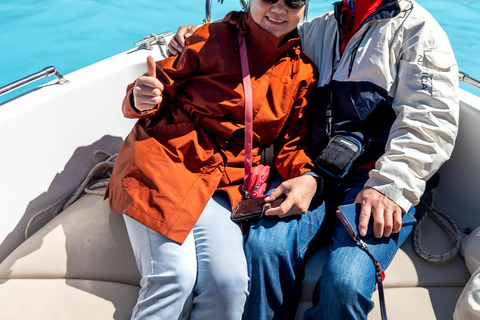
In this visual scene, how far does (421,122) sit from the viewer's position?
1484mm

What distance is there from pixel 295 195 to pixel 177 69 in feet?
2.18

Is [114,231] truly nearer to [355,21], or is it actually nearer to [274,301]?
[274,301]

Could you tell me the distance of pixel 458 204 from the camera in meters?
1.82

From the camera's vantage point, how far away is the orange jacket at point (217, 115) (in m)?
1.55

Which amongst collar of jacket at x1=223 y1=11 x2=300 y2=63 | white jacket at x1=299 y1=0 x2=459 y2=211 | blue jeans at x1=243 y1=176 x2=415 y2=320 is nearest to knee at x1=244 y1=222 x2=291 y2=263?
blue jeans at x1=243 y1=176 x2=415 y2=320

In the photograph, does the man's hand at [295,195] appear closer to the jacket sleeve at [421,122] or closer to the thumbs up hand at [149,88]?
the jacket sleeve at [421,122]

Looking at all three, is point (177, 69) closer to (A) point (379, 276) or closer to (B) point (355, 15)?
(B) point (355, 15)

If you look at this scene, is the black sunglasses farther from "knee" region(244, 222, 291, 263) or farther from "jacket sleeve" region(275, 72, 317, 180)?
"knee" region(244, 222, 291, 263)

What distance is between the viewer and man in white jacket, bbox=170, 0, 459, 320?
4.59ft

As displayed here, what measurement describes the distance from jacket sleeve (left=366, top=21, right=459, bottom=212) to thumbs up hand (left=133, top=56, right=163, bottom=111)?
0.84 metres

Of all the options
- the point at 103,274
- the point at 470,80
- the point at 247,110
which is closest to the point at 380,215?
the point at 247,110

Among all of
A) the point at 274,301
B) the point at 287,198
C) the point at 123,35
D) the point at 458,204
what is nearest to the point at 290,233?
the point at 287,198

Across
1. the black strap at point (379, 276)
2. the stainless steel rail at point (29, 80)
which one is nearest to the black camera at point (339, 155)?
the black strap at point (379, 276)

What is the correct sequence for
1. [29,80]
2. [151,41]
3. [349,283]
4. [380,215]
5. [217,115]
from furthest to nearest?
[151,41]
[29,80]
[217,115]
[380,215]
[349,283]
